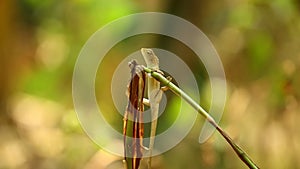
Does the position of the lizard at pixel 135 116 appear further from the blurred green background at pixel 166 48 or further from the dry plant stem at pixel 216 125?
the blurred green background at pixel 166 48

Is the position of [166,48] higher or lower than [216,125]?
higher

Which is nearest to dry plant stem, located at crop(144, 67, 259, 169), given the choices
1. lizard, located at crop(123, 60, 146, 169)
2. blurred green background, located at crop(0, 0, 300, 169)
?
lizard, located at crop(123, 60, 146, 169)

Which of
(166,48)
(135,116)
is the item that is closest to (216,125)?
(135,116)

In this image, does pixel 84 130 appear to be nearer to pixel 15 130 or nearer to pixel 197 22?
pixel 15 130

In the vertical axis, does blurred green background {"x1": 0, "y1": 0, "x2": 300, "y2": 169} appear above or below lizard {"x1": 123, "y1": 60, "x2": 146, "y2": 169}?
above

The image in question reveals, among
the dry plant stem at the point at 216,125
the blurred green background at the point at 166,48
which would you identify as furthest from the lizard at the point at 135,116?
the blurred green background at the point at 166,48

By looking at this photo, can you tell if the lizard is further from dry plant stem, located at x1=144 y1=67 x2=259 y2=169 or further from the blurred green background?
the blurred green background

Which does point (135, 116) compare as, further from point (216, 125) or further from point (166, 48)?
point (166, 48)

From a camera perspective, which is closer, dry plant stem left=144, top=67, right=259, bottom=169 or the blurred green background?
dry plant stem left=144, top=67, right=259, bottom=169
